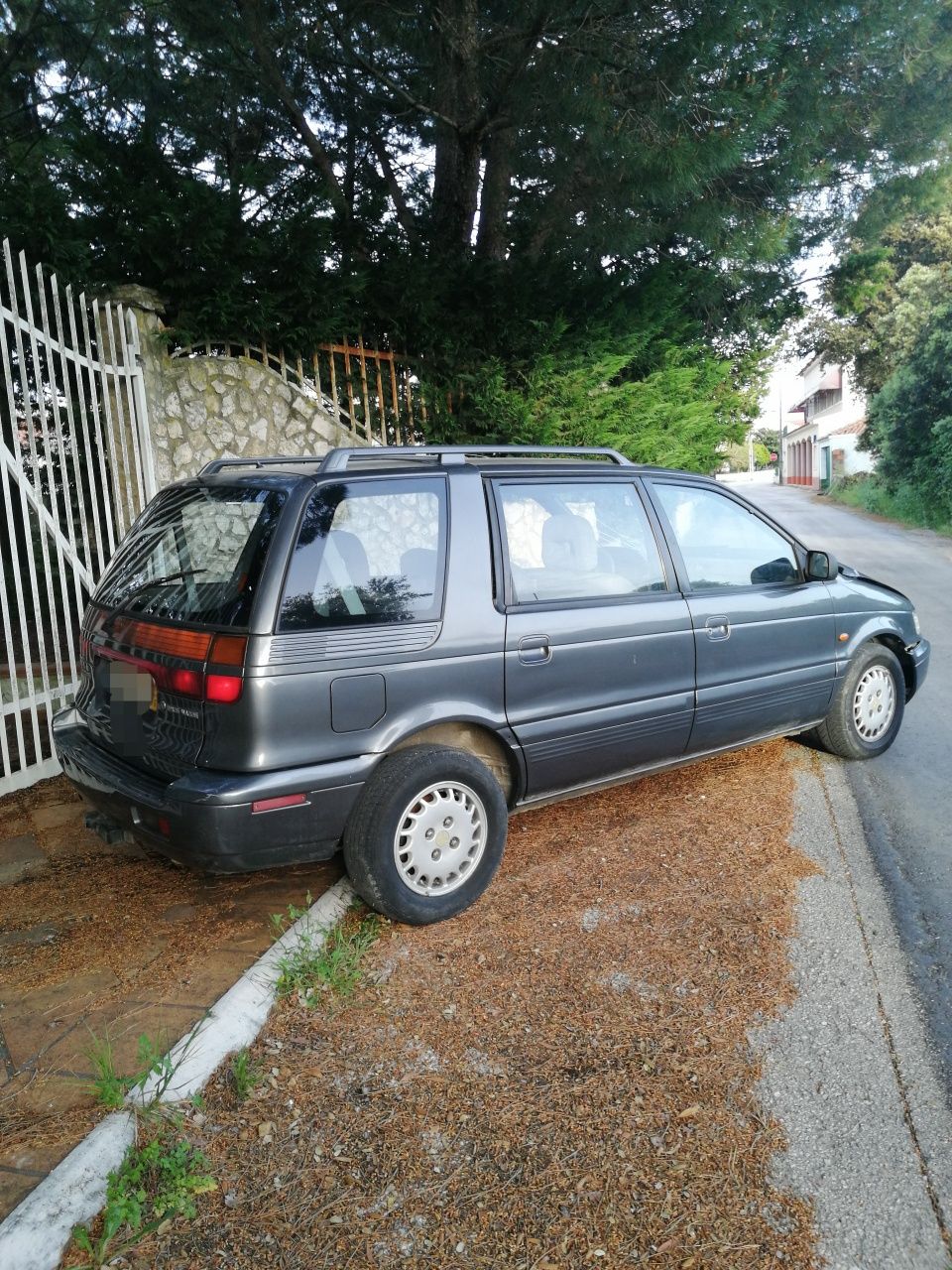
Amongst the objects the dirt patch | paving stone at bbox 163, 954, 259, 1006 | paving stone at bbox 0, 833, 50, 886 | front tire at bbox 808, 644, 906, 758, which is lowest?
the dirt patch

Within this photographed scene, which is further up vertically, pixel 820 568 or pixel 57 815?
pixel 820 568

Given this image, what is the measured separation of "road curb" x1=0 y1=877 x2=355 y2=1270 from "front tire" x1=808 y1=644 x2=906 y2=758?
335 centimetres

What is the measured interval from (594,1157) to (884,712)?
3956 millimetres

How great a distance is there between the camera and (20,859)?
4301 mm

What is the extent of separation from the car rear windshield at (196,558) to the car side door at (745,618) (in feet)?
6.87

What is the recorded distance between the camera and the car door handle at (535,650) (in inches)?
152

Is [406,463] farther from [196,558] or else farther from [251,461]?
[196,558]

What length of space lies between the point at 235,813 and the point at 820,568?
3.50m

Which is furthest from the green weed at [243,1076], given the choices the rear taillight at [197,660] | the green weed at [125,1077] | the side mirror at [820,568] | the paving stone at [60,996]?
the side mirror at [820,568]

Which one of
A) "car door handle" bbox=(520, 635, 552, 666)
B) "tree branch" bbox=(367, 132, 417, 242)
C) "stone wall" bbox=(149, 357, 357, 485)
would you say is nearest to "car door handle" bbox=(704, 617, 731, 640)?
"car door handle" bbox=(520, 635, 552, 666)

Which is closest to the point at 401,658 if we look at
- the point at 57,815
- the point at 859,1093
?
the point at 859,1093

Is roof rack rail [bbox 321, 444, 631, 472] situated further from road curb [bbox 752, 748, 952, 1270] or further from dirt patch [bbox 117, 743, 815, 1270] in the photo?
road curb [bbox 752, 748, 952, 1270]

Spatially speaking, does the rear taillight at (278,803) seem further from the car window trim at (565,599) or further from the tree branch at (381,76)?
the tree branch at (381,76)

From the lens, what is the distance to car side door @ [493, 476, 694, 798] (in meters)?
3.93
